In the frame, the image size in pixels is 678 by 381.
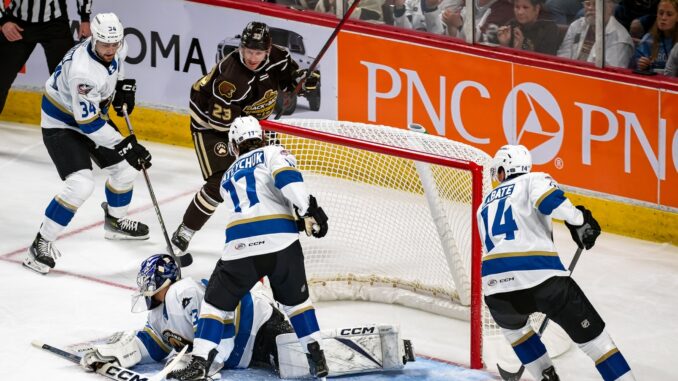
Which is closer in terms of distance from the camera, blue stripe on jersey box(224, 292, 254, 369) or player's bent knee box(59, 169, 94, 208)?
blue stripe on jersey box(224, 292, 254, 369)

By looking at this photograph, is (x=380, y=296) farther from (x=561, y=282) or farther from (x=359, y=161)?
(x=561, y=282)

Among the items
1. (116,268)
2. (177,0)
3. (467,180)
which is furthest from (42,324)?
(177,0)

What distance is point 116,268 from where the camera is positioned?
7027 mm

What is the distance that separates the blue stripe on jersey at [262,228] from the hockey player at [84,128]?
138 centimetres

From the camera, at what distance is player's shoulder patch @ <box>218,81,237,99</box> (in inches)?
266

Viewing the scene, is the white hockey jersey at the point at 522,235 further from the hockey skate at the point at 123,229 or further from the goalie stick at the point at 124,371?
the hockey skate at the point at 123,229

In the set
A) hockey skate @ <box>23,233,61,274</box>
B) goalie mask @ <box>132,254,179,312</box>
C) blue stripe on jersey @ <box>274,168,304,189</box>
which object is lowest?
hockey skate @ <box>23,233,61,274</box>

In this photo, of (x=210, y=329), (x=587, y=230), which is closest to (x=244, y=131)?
(x=210, y=329)

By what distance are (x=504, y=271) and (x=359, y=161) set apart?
52.8 inches

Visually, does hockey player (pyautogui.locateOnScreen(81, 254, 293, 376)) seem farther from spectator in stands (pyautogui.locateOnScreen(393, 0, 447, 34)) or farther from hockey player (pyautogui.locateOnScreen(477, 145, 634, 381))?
spectator in stands (pyautogui.locateOnScreen(393, 0, 447, 34))

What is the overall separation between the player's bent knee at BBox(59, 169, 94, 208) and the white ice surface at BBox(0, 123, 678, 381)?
0.37m

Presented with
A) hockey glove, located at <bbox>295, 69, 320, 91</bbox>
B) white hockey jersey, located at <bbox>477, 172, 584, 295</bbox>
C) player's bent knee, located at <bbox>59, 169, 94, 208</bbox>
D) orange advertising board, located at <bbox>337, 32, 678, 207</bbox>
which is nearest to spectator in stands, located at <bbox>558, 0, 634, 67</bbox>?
orange advertising board, located at <bbox>337, 32, 678, 207</bbox>

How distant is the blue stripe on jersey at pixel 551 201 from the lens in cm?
517

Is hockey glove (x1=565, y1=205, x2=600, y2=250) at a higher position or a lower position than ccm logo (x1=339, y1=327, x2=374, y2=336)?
higher
